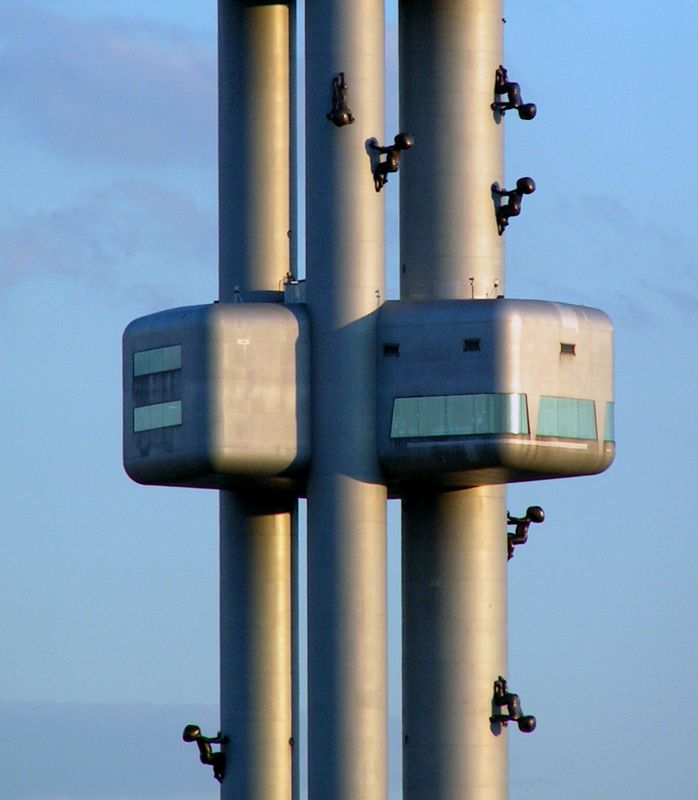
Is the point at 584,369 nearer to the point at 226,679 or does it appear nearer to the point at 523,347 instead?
the point at 523,347

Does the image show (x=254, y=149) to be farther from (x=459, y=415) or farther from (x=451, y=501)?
(x=451, y=501)

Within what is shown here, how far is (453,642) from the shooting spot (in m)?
147

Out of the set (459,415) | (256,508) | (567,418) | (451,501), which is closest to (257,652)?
(256,508)

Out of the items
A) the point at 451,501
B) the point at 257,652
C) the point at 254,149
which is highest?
the point at 254,149

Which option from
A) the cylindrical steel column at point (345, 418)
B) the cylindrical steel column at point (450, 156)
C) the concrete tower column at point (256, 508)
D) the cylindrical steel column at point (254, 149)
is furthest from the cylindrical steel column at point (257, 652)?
the cylindrical steel column at point (450, 156)

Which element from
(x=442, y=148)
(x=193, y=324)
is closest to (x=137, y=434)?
(x=193, y=324)

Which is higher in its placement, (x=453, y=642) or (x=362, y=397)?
(x=362, y=397)

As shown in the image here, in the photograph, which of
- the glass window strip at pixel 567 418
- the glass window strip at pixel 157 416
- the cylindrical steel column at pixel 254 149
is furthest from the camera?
the cylindrical steel column at pixel 254 149

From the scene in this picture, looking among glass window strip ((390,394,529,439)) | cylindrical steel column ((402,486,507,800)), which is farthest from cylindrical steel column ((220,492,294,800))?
glass window strip ((390,394,529,439))

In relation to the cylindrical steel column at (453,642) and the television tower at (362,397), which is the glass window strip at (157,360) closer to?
the television tower at (362,397)

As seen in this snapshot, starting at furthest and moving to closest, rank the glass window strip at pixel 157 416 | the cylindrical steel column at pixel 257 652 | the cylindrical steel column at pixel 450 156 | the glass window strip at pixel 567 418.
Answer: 1. the cylindrical steel column at pixel 257 652
2. the cylindrical steel column at pixel 450 156
3. the glass window strip at pixel 157 416
4. the glass window strip at pixel 567 418

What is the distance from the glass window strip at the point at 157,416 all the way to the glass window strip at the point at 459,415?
712 centimetres

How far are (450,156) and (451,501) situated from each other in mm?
11689

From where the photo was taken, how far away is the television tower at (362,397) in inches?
5610
